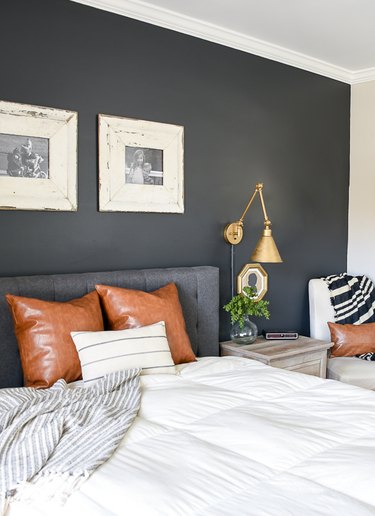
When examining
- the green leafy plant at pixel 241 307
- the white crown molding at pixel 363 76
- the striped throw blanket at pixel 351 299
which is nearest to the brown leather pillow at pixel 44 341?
the green leafy plant at pixel 241 307

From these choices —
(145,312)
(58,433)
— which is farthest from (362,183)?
(58,433)

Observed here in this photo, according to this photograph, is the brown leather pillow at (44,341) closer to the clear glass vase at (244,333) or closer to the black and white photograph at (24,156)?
the black and white photograph at (24,156)

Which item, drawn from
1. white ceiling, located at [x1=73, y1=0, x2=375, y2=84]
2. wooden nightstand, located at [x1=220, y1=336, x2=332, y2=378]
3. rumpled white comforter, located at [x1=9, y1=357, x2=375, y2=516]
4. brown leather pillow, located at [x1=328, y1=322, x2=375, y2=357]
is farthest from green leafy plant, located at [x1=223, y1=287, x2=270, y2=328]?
white ceiling, located at [x1=73, y1=0, x2=375, y2=84]

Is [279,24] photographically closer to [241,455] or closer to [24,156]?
[24,156]

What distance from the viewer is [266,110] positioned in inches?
160

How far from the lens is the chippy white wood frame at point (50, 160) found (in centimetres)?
279

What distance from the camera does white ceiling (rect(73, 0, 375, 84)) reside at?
3273mm

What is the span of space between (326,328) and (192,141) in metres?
1.74

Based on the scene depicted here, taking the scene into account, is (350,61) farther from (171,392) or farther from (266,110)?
(171,392)

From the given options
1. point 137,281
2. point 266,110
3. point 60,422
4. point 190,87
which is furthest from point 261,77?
point 60,422

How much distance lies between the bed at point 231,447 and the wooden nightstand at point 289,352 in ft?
1.82

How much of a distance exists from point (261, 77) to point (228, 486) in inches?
124

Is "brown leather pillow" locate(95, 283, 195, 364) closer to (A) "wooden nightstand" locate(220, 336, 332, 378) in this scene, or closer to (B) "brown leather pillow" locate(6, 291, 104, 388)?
(B) "brown leather pillow" locate(6, 291, 104, 388)

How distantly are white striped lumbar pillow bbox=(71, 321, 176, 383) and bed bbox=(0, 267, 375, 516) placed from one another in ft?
0.31
